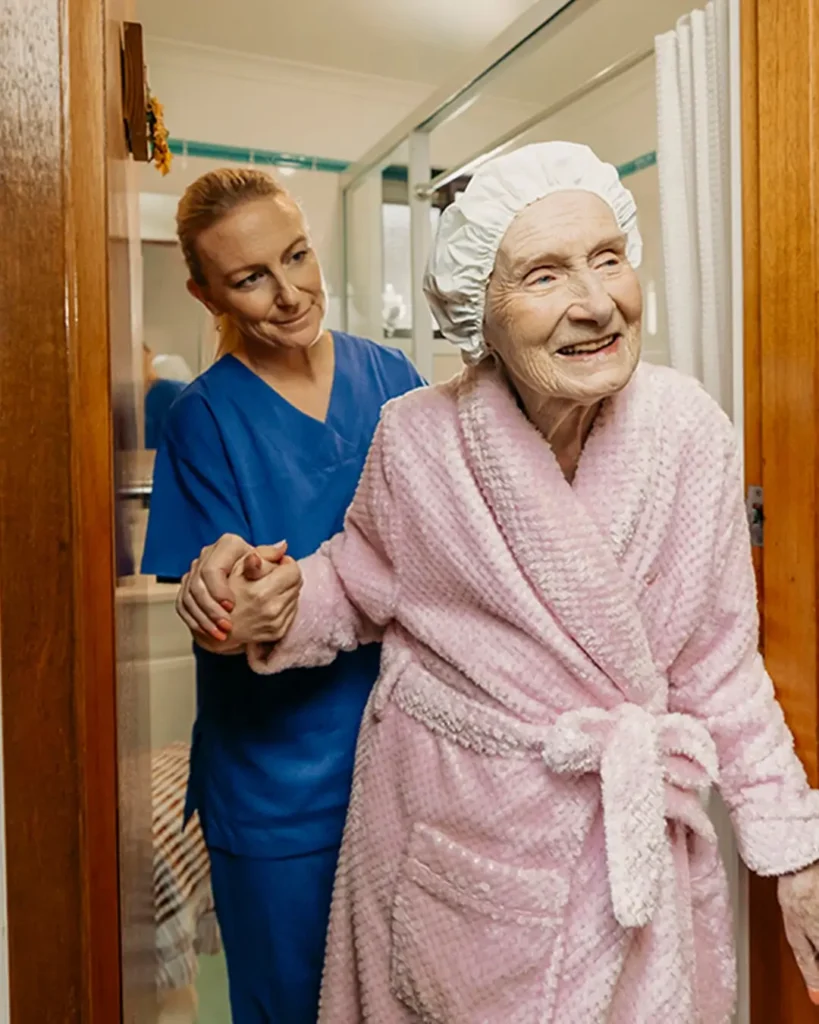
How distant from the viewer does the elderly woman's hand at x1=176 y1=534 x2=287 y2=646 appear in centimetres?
81

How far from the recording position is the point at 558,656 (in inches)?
30.5

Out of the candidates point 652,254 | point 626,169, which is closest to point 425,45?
point 626,169

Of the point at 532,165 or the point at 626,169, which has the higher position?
the point at 626,169

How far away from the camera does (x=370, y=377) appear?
1.14 m

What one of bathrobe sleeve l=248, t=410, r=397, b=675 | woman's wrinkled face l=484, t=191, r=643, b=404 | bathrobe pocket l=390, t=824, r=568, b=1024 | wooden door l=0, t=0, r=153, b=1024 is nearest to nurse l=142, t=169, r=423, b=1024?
bathrobe sleeve l=248, t=410, r=397, b=675

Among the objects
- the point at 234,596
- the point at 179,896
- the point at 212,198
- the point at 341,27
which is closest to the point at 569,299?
the point at 234,596

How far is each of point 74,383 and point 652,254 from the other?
1783 millimetres

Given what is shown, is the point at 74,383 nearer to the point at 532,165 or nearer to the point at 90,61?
the point at 90,61

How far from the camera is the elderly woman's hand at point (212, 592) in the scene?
807mm

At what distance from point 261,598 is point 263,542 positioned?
200 mm

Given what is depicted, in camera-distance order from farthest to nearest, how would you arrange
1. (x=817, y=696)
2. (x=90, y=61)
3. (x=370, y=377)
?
(x=370, y=377) < (x=817, y=696) < (x=90, y=61)

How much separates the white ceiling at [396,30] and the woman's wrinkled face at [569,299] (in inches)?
44.6

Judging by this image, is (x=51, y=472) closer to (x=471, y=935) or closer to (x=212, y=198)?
(x=471, y=935)

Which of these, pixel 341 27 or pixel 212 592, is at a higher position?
pixel 341 27
